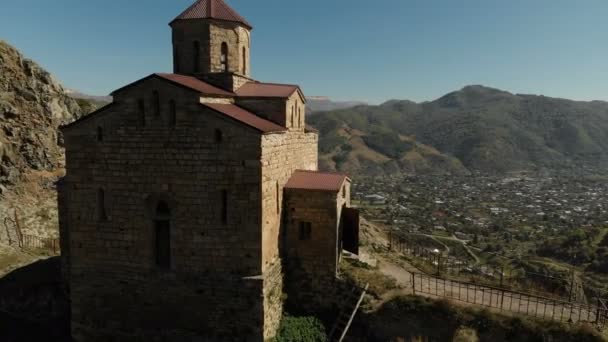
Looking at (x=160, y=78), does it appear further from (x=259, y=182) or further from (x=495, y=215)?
(x=495, y=215)

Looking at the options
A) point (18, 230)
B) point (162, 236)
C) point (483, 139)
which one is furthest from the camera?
point (483, 139)

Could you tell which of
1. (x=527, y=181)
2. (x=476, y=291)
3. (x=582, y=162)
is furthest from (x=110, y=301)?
(x=582, y=162)

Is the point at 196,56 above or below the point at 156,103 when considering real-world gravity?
above

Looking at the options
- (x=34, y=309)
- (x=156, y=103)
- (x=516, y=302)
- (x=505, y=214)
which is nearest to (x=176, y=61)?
(x=156, y=103)

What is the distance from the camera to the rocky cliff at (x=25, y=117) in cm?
2396

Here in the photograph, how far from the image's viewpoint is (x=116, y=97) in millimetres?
11266

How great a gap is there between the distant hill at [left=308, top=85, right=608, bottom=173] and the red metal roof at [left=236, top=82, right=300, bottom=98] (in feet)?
255

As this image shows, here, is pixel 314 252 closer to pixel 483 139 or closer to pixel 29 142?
pixel 29 142

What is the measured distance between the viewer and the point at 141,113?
36.4ft

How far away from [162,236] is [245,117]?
397 centimetres

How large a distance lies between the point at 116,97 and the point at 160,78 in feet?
4.74

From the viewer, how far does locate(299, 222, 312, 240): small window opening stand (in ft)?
41.0

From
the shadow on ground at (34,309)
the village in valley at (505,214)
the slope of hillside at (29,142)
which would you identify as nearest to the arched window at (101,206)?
the shadow on ground at (34,309)

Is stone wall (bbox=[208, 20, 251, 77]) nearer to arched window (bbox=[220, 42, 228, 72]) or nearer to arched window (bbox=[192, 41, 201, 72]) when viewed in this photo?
arched window (bbox=[220, 42, 228, 72])
